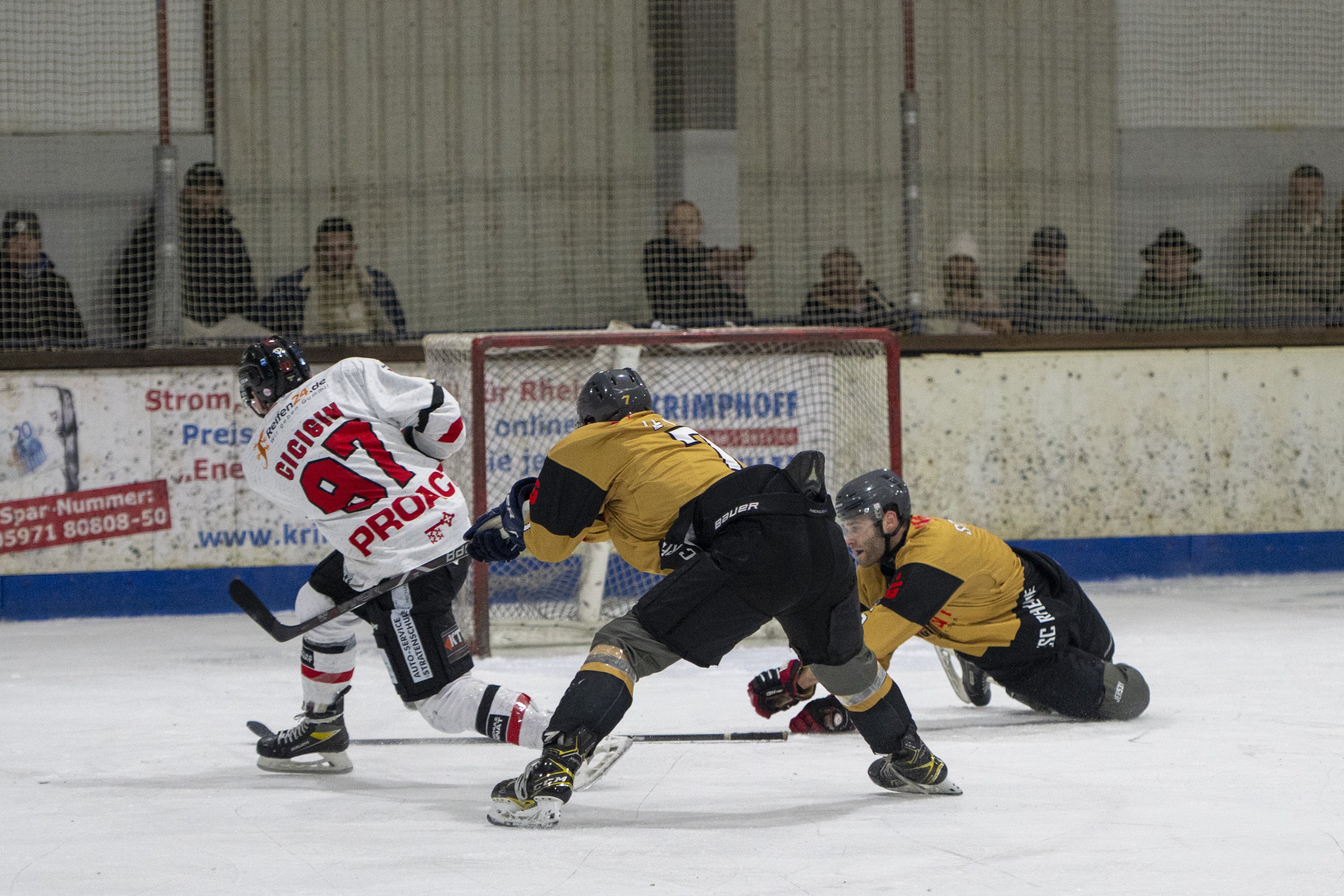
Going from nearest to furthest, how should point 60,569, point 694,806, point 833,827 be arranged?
1. point 833,827
2. point 694,806
3. point 60,569

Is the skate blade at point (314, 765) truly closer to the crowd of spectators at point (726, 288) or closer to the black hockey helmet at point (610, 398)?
the black hockey helmet at point (610, 398)

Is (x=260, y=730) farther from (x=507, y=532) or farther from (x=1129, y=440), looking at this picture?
(x=1129, y=440)

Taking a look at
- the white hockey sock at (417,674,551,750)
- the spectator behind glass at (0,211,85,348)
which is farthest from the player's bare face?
the spectator behind glass at (0,211,85,348)

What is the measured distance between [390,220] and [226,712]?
3.19 m

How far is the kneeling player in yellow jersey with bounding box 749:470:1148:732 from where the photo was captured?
352 cm

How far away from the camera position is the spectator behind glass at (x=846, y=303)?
262 inches

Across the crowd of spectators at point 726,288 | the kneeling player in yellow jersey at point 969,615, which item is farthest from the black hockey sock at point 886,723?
the crowd of spectators at point 726,288

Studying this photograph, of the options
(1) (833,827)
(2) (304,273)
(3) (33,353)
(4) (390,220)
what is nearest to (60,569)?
(3) (33,353)

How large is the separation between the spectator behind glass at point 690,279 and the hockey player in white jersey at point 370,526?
311 cm

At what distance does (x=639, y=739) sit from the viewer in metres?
3.43

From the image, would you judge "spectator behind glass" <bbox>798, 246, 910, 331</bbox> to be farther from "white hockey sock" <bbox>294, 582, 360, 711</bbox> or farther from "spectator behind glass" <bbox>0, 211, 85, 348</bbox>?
"white hockey sock" <bbox>294, 582, 360, 711</bbox>

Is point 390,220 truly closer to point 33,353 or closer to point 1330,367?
point 33,353

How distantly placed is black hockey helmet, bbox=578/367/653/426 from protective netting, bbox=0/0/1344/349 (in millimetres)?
3543

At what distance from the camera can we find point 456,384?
18.3ft
